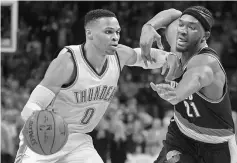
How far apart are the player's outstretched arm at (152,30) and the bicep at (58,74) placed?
0.67 meters

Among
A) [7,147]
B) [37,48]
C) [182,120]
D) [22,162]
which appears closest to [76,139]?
[22,162]

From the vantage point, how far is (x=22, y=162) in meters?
5.54

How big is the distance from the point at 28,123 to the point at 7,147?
4430 millimetres

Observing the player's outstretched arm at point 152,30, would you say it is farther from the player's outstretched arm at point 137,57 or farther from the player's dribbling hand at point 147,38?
the player's outstretched arm at point 137,57

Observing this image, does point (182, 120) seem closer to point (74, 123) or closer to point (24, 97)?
point (74, 123)

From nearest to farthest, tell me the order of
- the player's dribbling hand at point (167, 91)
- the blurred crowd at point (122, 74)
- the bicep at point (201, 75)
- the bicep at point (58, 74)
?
the player's dribbling hand at point (167, 91) → the bicep at point (201, 75) → the bicep at point (58, 74) → the blurred crowd at point (122, 74)

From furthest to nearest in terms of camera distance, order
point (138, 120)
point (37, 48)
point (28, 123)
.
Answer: point (37, 48) < point (138, 120) < point (28, 123)

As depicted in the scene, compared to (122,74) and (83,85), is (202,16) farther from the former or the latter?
(122,74)

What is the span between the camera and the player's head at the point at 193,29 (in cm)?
517

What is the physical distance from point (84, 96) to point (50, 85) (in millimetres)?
382


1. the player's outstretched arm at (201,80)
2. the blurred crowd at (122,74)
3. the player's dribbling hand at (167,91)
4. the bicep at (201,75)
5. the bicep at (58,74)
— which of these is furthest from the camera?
the blurred crowd at (122,74)

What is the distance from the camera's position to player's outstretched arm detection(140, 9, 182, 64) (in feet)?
17.8

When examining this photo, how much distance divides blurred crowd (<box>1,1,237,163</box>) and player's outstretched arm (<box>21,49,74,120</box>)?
417 centimetres

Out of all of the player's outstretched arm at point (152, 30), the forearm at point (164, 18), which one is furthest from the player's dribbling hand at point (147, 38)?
the forearm at point (164, 18)
